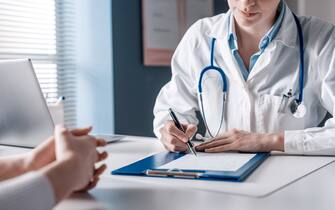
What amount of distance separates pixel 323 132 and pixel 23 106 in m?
0.84

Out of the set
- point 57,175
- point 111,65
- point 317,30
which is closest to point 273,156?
point 317,30

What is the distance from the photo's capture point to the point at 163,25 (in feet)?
8.48

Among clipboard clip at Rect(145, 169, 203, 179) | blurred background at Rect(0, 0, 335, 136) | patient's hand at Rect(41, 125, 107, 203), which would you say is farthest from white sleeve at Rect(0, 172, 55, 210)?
blurred background at Rect(0, 0, 335, 136)

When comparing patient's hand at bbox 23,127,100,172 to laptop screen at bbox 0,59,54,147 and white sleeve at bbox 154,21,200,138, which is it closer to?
laptop screen at bbox 0,59,54,147

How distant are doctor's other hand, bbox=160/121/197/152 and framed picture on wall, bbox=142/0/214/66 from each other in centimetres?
133

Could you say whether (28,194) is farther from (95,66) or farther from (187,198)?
(95,66)

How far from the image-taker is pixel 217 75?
4.76 ft

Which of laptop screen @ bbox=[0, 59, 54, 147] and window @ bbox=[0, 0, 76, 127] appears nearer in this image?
laptop screen @ bbox=[0, 59, 54, 147]

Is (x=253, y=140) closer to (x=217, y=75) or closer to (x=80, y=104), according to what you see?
(x=217, y=75)

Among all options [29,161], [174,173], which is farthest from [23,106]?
[174,173]

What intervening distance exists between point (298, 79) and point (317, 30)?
183mm

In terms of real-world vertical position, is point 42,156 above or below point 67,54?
below

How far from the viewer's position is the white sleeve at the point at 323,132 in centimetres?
113

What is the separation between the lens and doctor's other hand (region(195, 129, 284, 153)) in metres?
1.12
